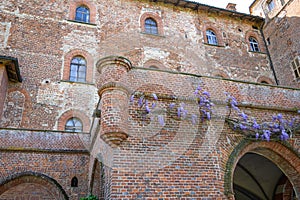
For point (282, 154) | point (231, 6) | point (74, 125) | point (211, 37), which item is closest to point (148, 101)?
point (282, 154)

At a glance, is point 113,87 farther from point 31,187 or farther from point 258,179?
point 258,179

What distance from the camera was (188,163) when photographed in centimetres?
680

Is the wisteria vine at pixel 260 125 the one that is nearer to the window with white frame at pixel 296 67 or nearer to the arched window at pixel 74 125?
the arched window at pixel 74 125

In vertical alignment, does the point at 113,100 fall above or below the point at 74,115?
below

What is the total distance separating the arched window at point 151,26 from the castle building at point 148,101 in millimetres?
72

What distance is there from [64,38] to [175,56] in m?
6.54

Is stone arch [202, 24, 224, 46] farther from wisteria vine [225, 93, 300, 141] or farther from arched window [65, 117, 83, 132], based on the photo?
wisteria vine [225, 93, 300, 141]

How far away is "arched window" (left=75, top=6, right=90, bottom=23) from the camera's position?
16.4 meters

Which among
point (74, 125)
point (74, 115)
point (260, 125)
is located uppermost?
point (74, 115)

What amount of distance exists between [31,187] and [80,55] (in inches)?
292

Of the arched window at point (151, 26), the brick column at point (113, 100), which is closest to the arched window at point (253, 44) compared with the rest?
the arched window at point (151, 26)

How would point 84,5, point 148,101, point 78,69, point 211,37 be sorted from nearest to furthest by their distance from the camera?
point 148,101 → point 78,69 → point 84,5 → point 211,37

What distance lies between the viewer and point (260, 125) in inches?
318

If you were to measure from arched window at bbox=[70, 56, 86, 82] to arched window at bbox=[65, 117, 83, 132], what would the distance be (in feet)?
7.33
